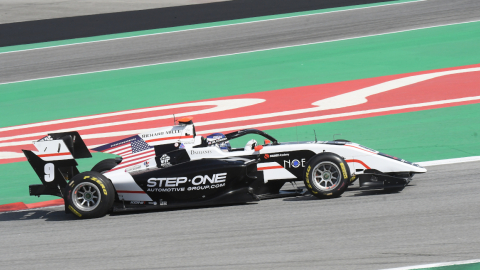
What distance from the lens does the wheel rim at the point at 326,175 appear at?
7562 mm

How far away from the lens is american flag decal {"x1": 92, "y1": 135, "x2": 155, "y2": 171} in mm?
8266

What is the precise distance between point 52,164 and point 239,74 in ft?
28.0

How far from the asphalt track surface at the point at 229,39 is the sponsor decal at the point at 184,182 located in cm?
1072

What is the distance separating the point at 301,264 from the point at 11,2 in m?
25.0

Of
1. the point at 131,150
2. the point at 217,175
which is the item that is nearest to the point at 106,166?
the point at 131,150

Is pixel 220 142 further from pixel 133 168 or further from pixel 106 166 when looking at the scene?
pixel 106 166

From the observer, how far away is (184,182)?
7859mm

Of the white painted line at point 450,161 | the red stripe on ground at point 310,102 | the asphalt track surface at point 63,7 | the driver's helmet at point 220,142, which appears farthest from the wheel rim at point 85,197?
the asphalt track surface at point 63,7

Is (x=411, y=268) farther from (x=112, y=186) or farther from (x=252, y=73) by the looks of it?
(x=252, y=73)

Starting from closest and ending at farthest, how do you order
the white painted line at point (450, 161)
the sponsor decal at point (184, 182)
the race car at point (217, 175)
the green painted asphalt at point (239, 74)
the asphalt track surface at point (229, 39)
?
the race car at point (217, 175), the sponsor decal at point (184, 182), the white painted line at point (450, 161), the green painted asphalt at point (239, 74), the asphalt track surface at point (229, 39)

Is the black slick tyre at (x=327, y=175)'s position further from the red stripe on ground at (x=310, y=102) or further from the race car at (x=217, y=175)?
the red stripe on ground at (x=310, y=102)

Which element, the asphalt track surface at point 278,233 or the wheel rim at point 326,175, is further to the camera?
the wheel rim at point 326,175

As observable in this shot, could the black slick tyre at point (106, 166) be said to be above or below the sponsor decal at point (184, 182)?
above

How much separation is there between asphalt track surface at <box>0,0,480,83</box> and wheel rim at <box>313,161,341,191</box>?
11076 mm
